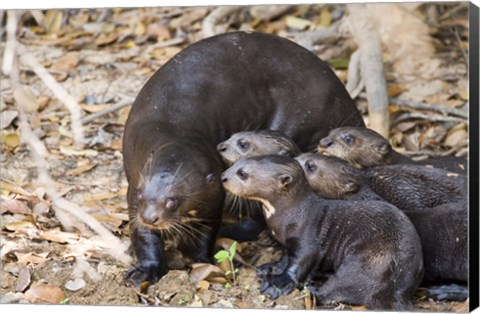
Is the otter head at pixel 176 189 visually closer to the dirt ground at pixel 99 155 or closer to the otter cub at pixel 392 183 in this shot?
the dirt ground at pixel 99 155

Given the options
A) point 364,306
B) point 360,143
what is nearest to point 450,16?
point 360,143

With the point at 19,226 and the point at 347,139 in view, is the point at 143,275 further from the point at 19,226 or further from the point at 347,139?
the point at 347,139

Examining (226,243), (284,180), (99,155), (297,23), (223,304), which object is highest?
(297,23)

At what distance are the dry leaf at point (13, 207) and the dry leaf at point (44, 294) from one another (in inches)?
20.3

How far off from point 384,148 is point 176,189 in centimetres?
115

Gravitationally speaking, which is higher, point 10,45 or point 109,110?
point 10,45

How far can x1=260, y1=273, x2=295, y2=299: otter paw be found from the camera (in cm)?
458

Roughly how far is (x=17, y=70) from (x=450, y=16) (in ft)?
7.21

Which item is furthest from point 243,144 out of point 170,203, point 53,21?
point 53,21

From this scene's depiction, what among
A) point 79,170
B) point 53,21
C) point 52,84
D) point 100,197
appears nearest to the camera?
point 100,197

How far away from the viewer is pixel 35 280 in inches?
190

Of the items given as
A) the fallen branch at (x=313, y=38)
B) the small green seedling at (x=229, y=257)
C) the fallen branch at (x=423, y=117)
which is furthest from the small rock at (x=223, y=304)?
the fallen branch at (x=313, y=38)

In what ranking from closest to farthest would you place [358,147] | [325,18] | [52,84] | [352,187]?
[352,187], [358,147], [52,84], [325,18]

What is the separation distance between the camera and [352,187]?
4934 mm
